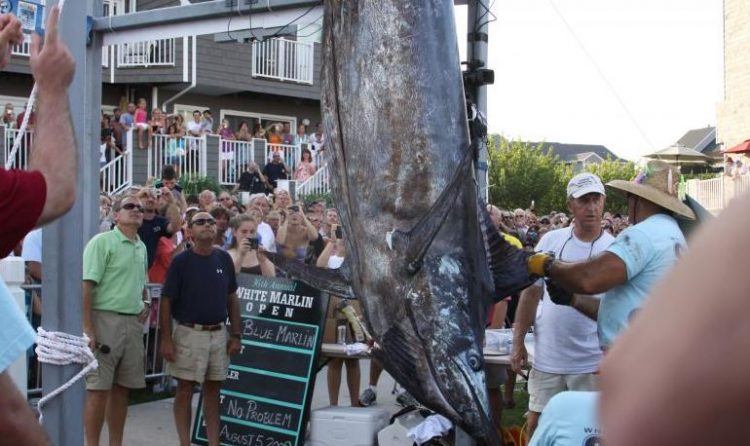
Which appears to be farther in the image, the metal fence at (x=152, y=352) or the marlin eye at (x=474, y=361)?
the metal fence at (x=152, y=352)

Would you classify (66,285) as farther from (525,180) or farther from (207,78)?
(525,180)

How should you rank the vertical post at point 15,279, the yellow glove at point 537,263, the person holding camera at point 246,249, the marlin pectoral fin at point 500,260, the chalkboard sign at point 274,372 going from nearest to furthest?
the marlin pectoral fin at point 500,260, the yellow glove at point 537,263, the vertical post at point 15,279, the chalkboard sign at point 274,372, the person holding camera at point 246,249

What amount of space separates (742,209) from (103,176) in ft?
55.0

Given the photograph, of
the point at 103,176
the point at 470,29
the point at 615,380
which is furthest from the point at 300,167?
the point at 615,380

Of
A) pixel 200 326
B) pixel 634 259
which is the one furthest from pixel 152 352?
pixel 634 259

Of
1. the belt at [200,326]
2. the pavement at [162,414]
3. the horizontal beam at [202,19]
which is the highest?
the horizontal beam at [202,19]

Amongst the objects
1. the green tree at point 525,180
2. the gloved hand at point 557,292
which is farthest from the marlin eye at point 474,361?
the green tree at point 525,180

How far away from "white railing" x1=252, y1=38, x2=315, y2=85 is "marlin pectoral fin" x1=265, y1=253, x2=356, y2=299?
1834 cm

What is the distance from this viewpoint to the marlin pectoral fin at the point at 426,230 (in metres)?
2.31

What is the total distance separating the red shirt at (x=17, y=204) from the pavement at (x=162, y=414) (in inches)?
180

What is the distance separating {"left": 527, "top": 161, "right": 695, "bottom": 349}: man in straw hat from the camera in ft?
11.8

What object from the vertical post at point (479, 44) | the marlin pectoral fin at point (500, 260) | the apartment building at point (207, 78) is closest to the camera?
the marlin pectoral fin at point (500, 260)

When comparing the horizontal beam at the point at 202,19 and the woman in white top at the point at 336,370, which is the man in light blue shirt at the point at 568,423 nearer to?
the horizontal beam at the point at 202,19

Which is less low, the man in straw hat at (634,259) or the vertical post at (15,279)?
the man in straw hat at (634,259)
